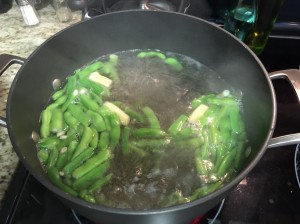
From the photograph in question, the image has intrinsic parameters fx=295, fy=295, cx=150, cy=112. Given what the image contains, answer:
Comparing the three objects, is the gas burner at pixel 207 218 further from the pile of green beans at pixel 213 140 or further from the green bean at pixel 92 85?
the green bean at pixel 92 85

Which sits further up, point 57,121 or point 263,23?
point 263,23

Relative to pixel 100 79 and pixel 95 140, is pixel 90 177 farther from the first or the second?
pixel 100 79

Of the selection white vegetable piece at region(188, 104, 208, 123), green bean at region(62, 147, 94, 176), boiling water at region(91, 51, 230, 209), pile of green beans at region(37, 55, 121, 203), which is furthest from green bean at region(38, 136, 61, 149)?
white vegetable piece at region(188, 104, 208, 123)

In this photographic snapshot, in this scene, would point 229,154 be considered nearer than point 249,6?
Yes

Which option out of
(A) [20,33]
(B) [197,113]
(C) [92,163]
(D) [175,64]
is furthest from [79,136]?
(A) [20,33]

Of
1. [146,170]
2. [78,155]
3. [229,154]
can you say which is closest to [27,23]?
[78,155]

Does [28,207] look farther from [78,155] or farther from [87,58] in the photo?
[87,58]
